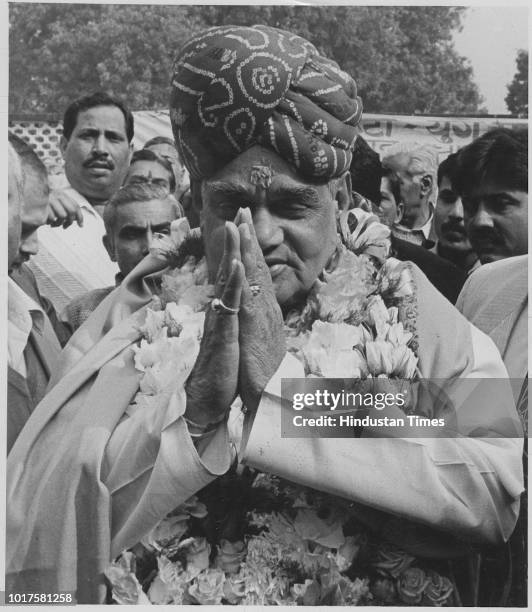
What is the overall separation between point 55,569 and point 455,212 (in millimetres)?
2305

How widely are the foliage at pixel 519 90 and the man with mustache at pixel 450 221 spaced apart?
1.06 ft

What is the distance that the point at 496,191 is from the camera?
205 inches

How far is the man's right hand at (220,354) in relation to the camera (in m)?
4.70

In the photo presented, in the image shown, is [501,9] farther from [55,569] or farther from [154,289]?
[55,569]

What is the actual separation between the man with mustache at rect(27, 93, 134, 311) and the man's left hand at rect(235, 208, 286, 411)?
0.75 metres

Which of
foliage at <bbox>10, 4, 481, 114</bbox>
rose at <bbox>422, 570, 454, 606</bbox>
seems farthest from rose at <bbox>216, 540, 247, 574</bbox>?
foliage at <bbox>10, 4, 481, 114</bbox>

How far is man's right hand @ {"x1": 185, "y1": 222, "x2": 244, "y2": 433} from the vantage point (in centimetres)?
470

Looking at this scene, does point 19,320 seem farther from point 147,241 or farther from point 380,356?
point 380,356

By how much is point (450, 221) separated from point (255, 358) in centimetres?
113

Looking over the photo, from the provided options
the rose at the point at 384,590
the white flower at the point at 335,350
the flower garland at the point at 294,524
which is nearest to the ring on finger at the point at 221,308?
the flower garland at the point at 294,524

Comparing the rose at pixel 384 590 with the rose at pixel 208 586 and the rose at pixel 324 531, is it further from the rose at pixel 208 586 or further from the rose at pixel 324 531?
the rose at pixel 208 586

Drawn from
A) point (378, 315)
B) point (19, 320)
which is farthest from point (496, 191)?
point (19, 320)

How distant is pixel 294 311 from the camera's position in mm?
5023

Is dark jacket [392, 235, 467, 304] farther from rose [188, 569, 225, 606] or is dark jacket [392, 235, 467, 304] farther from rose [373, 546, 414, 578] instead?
rose [188, 569, 225, 606]
